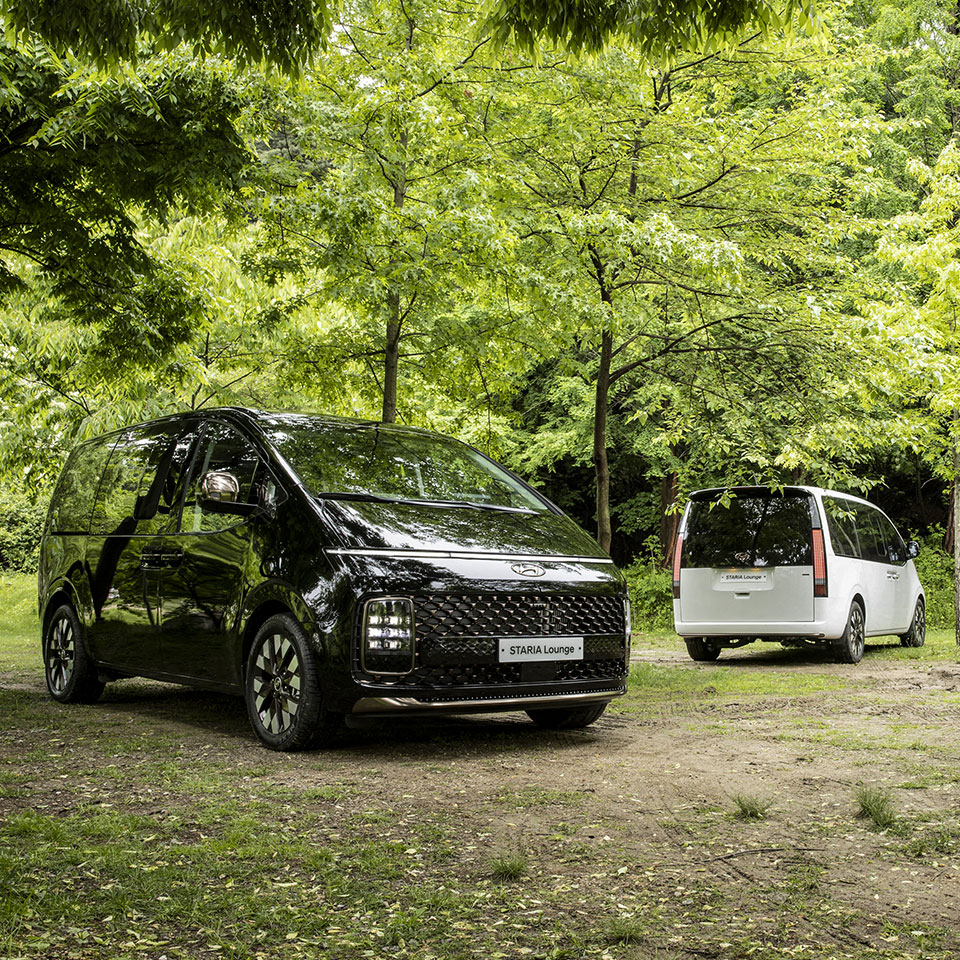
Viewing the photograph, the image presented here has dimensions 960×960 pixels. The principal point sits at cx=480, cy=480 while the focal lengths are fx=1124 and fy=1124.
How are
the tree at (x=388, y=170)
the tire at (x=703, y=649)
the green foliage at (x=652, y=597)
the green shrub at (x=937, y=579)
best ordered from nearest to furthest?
the tree at (x=388, y=170) < the tire at (x=703, y=649) < the green foliage at (x=652, y=597) < the green shrub at (x=937, y=579)

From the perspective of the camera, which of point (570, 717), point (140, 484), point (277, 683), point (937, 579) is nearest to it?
point (277, 683)

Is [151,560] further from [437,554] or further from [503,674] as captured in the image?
[503,674]

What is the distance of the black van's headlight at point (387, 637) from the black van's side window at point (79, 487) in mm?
3454

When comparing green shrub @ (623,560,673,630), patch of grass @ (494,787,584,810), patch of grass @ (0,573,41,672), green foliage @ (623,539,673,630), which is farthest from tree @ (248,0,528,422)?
green shrub @ (623,560,673,630)

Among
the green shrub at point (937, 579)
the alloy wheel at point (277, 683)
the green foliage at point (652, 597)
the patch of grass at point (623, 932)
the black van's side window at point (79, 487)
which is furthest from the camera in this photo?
the green shrub at point (937, 579)

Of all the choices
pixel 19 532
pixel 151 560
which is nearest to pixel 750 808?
pixel 151 560

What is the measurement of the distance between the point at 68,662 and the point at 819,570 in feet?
24.0

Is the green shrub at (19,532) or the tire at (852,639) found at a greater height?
the green shrub at (19,532)

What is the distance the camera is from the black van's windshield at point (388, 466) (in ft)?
21.4

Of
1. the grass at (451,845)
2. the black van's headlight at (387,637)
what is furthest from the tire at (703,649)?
the black van's headlight at (387,637)

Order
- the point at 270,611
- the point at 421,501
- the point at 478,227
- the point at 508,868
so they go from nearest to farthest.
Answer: the point at 508,868 < the point at 270,611 < the point at 421,501 < the point at 478,227

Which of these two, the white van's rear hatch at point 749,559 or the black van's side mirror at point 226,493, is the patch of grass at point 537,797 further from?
the white van's rear hatch at point 749,559

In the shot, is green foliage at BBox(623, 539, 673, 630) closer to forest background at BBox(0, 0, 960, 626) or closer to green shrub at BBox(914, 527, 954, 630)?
green shrub at BBox(914, 527, 954, 630)

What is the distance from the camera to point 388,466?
6887mm
